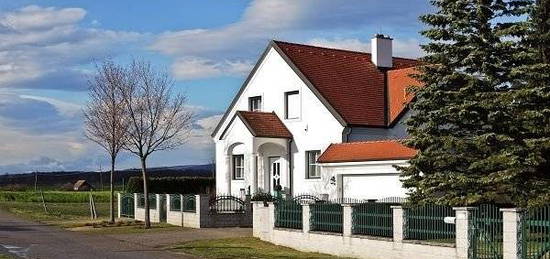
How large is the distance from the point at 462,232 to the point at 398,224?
2260 millimetres

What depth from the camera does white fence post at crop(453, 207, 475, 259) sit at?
58.7 ft

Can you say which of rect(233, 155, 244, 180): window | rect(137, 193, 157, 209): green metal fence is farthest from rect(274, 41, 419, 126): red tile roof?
rect(137, 193, 157, 209): green metal fence

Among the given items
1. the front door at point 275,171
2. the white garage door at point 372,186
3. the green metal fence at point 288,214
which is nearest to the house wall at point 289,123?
the front door at point 275,171

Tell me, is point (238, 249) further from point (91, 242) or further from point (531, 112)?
point (531, 112)

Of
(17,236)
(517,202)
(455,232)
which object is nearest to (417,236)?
(455,232)

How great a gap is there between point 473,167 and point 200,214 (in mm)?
13243

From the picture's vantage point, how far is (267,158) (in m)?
39.6

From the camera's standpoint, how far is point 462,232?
59.0 feet

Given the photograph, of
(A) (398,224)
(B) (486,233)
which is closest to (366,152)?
(A) (398,224)

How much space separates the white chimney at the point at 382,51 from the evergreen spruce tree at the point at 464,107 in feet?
53.7

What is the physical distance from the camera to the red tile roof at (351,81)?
37.1 metres

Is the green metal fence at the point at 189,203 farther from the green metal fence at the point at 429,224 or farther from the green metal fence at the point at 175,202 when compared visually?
the green metal fence at the point at 429,224

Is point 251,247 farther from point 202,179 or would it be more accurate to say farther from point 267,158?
point 202,179

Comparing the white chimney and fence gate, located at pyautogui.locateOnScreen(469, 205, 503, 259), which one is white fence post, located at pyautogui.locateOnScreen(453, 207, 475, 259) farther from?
the white chimney
